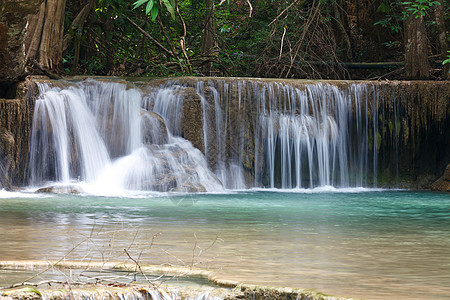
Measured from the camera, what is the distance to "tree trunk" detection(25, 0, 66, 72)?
46.9 feet

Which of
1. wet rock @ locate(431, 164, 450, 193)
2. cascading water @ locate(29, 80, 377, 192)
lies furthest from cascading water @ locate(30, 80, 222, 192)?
wet rock @ locate(431, 164, 450, 193)

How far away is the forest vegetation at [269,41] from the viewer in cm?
1639

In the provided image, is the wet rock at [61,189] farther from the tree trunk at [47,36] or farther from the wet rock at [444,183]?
the wet rock at [444,183]

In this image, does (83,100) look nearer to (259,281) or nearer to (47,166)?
(47,166)

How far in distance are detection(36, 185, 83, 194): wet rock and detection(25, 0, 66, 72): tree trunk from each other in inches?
145

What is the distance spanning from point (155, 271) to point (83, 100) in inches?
360

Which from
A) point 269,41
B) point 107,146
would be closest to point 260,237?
point 107,146

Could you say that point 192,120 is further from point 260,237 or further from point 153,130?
point 260,237

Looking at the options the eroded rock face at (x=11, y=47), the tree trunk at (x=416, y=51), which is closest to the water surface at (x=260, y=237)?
the eroded rock face at (x=11, y=47)

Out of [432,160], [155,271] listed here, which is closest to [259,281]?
[155,271]

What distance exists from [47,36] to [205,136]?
374cm

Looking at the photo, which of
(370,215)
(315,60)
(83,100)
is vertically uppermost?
(315,60)

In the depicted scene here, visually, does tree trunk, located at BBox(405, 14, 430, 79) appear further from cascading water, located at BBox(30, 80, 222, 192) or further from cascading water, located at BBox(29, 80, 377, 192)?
cascading water, located at BBox(30, 80, 222, 192)

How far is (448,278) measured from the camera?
4.45 m
